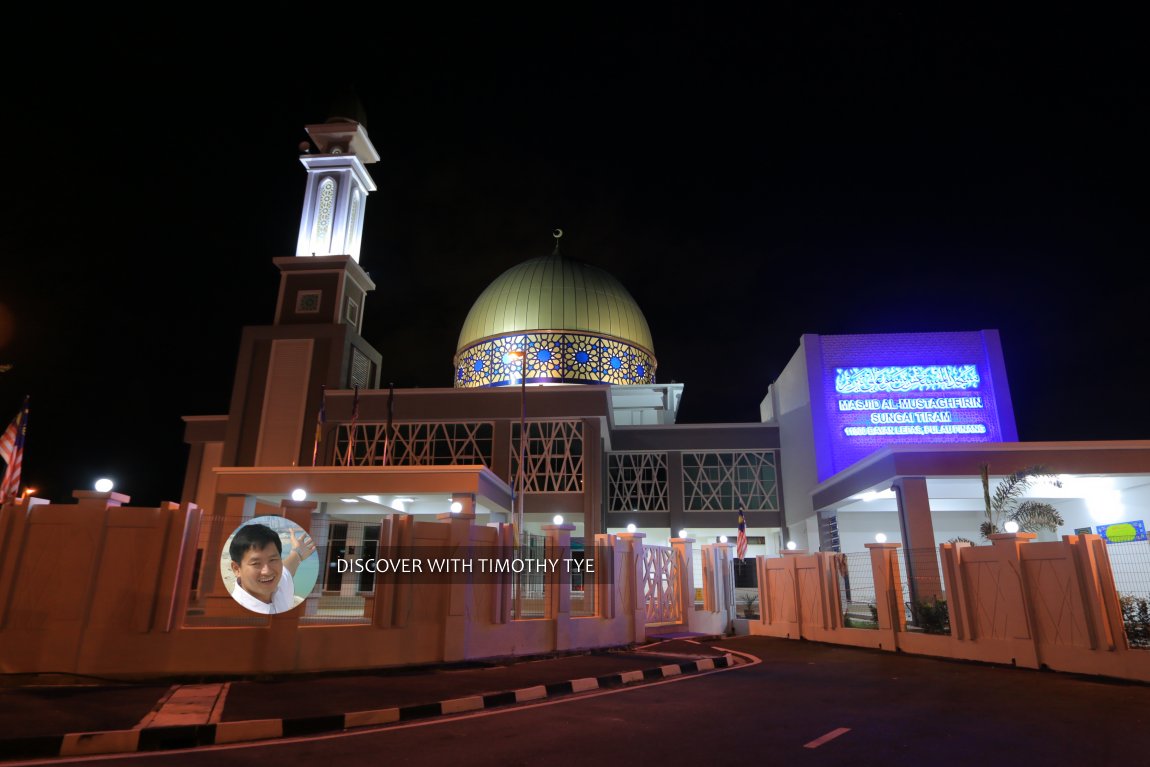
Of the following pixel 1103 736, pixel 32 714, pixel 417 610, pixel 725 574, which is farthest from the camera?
pixel 725 574

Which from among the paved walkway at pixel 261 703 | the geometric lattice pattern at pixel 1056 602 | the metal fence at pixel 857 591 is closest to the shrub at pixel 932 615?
the metal fence at pixel 857 591

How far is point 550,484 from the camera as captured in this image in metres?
27.7

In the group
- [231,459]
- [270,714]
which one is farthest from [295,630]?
[231,459]

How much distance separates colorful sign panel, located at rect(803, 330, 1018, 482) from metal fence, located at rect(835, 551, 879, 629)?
10.1 meters

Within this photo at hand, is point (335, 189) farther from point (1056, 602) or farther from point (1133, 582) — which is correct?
point (1133, 582)

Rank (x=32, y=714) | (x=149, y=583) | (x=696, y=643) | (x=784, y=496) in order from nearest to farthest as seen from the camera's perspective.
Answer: (x=32, y=714)
(x=149, y=583)
(x=696, y=643)
(x=784, y=496)

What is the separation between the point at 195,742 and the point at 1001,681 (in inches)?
392

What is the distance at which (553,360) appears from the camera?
3369 centimetres

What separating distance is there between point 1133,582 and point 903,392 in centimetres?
1496

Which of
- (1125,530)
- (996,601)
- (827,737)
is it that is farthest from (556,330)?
(827,737)

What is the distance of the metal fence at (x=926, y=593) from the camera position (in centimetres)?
1335

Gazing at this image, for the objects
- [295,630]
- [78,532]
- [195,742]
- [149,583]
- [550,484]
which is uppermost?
[550,484]

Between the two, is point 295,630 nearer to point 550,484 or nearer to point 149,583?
point 149,583

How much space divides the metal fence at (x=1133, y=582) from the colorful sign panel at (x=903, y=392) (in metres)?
13.7
